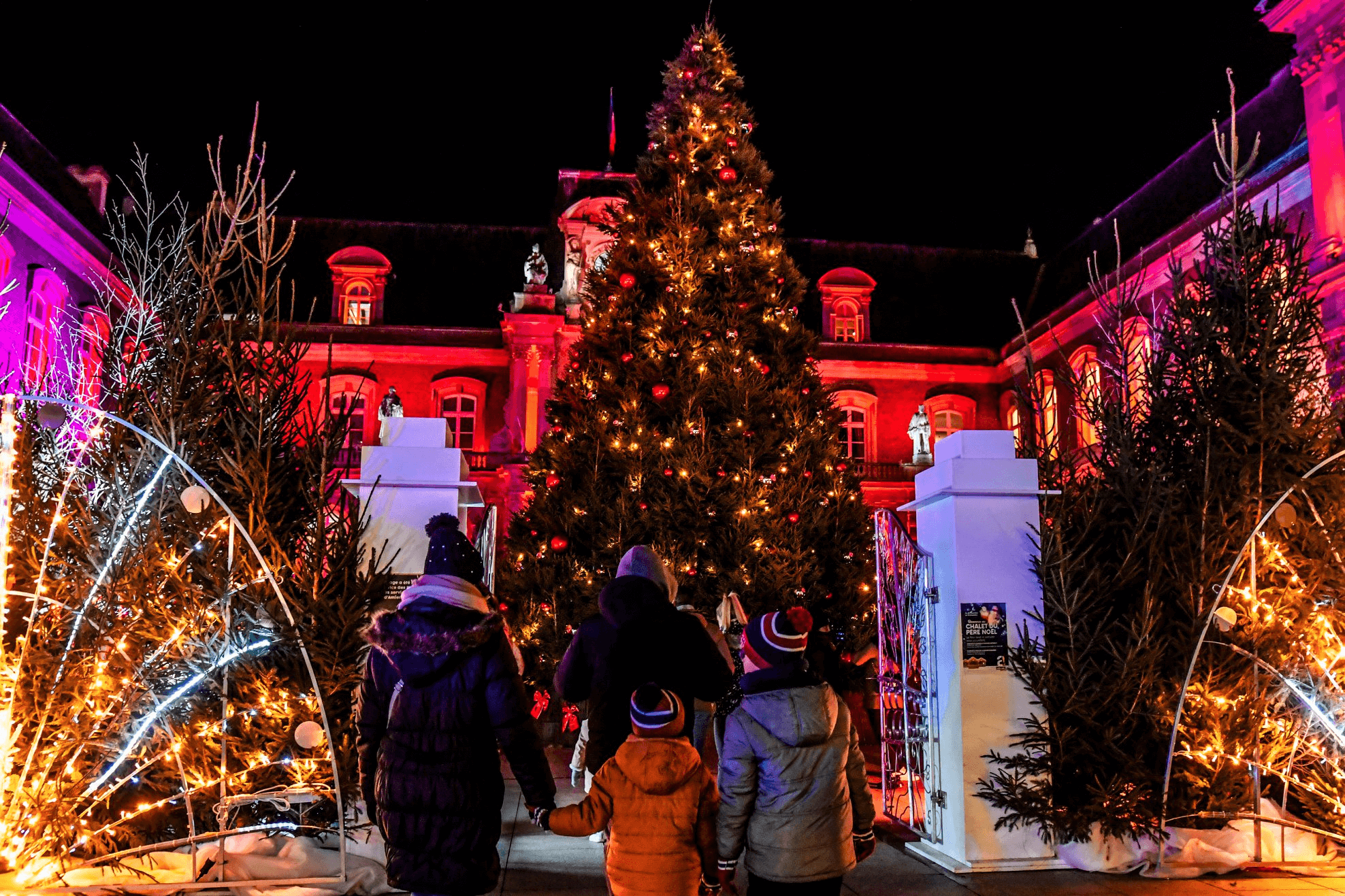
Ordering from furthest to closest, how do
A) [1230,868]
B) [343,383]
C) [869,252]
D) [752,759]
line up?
[869,252]
[343,383]
[1230,868]
[752,759]

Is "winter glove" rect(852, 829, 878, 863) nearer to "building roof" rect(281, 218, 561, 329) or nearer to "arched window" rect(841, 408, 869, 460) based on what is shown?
"building roof" rect(281, 218, 561, 329)

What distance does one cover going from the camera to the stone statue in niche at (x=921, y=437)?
87.9 feet

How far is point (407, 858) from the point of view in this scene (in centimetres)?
328

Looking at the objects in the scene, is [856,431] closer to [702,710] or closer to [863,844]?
[702,710]

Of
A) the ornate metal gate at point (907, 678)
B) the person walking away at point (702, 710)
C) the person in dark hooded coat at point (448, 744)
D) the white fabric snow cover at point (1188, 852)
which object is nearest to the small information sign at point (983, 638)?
the ornate metal gate at point (907, 678)

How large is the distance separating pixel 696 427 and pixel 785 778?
627cm

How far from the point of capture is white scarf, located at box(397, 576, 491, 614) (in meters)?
3.37

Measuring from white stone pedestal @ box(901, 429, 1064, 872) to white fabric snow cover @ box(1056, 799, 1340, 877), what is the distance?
7.7 inches

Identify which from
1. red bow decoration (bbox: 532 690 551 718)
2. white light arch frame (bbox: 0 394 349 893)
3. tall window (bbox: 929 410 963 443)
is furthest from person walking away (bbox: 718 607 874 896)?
tall window (bbox: 929 410 963 443)

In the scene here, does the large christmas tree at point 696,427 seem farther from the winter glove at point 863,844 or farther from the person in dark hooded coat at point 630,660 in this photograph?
the winter glove at point 863,844

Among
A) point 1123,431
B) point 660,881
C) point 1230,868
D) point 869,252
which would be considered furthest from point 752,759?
point 869,252

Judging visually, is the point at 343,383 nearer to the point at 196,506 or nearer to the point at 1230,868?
the point at 196,506

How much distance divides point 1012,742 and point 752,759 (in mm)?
2670

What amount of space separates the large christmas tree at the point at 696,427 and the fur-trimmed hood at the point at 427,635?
5904 millimetres
